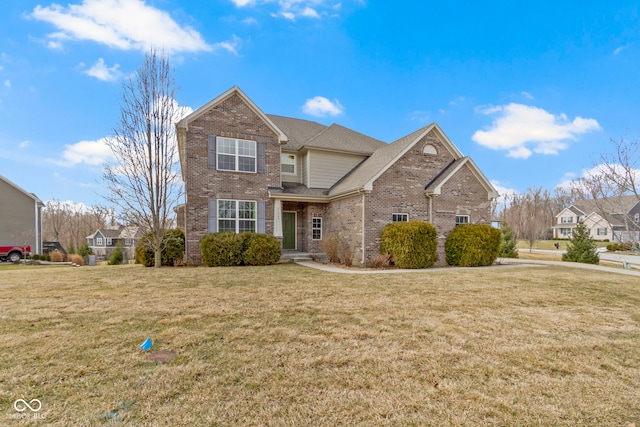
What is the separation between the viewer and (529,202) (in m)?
50.3

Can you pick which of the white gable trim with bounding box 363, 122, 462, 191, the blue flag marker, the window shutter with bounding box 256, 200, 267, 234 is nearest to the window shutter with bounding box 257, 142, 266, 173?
the window shutter with bounding box 256, 200, 267, 234

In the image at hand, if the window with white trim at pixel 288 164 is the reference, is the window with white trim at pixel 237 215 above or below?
below

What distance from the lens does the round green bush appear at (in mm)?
12367

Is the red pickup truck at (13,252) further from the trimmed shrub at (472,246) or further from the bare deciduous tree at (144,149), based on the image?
the trimmed shrub at (472,246)

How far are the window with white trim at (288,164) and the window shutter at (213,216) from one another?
4.35 meters

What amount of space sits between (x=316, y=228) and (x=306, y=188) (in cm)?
216

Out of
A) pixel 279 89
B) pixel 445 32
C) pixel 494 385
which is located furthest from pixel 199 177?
pixel 445 32

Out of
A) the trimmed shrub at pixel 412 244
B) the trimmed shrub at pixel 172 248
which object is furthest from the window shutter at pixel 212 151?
the trimmed shrub at pixel 412 244

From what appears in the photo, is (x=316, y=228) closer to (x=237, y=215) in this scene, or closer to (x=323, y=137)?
(x=237, y=215)

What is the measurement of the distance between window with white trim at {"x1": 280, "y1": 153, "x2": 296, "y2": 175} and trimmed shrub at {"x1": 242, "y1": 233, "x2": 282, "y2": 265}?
4681 millimetres

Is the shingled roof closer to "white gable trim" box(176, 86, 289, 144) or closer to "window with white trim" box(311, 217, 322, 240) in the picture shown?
"white gable trim" box(176, 86, 289, 144)

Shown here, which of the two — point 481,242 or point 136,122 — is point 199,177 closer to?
point 136,122

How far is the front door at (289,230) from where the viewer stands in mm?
15539

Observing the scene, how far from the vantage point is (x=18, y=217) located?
21547mm
